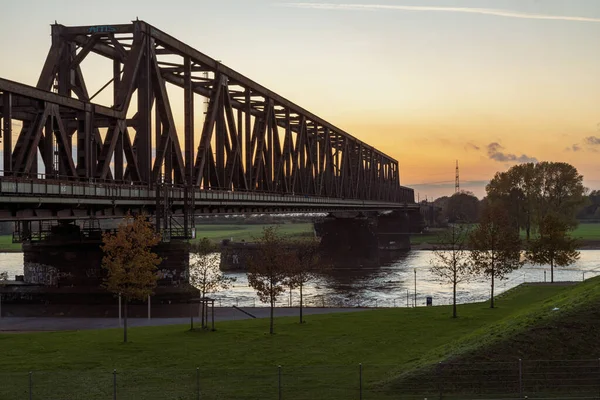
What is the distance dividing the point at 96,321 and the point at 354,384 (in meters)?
31.0

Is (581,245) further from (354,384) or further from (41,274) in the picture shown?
(354,384)

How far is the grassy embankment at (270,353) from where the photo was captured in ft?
95.0

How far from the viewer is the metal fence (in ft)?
89.4

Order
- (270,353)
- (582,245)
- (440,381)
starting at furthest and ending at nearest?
(582,245) < (270,353) < (440,381)

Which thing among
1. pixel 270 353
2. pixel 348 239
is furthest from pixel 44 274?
pixel 348 239

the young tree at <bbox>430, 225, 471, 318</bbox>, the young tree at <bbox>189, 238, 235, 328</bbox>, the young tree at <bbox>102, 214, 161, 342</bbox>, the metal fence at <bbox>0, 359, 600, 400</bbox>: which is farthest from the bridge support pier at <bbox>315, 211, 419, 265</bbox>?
the metal fence at <bbox>0, 359, 600, 400</bbox>

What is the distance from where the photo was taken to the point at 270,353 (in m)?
37.3

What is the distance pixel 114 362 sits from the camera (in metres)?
36.0

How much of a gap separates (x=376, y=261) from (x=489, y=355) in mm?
110996

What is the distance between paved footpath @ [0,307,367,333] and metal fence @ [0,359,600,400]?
19827 mm

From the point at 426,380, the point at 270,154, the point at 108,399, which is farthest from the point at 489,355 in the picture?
the point at 270,154

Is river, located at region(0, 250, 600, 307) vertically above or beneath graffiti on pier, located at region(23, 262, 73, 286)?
beneath

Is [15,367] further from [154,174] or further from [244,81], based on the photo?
[244,81]

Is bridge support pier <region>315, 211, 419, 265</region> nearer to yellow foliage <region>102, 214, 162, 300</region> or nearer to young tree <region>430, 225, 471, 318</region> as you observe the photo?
young tree <region>430, 225, 471, 318</region>
